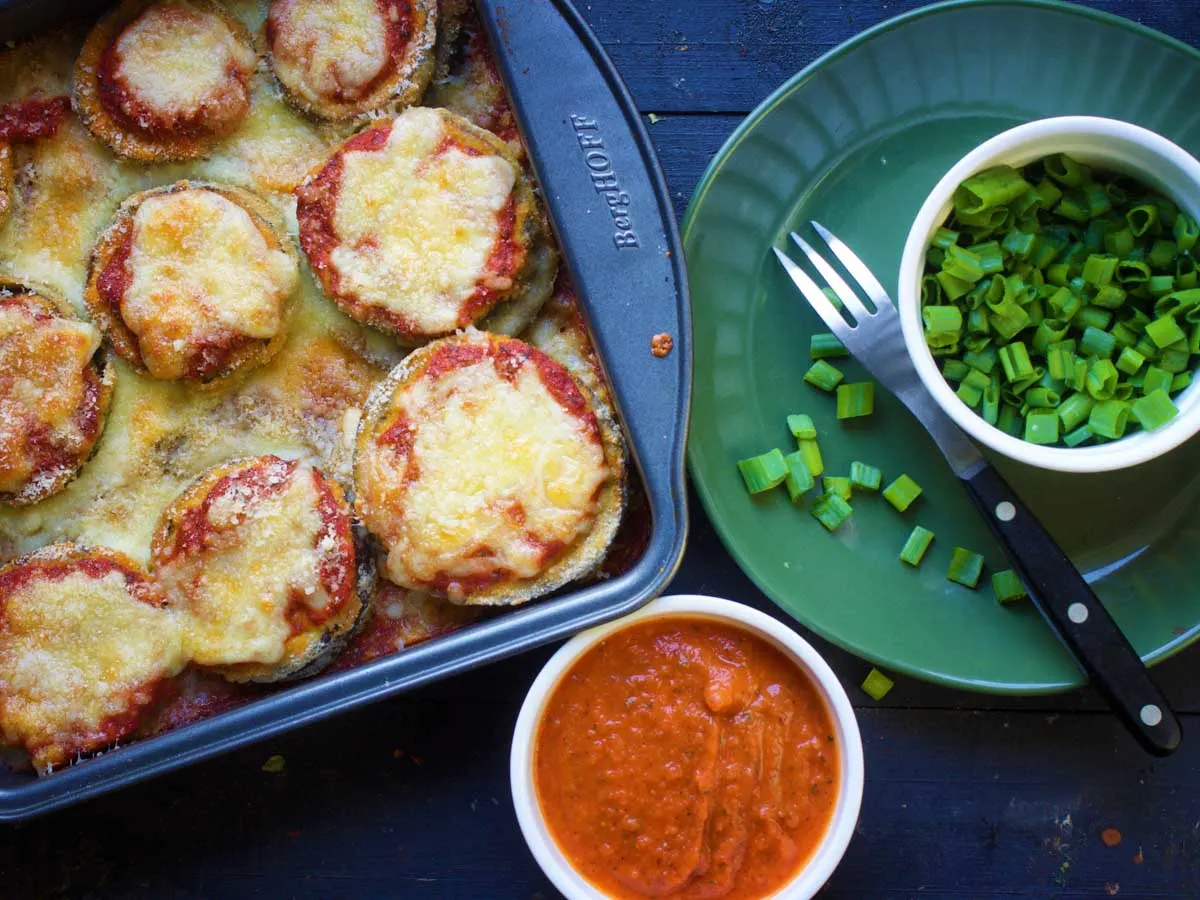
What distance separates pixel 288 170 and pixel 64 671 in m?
0.87

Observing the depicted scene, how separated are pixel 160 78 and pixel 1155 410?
1659 mm

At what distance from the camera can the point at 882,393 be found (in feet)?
6.40

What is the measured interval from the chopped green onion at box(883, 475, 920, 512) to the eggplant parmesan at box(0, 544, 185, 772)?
4.02 feet

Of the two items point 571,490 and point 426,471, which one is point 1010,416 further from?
point 426,471

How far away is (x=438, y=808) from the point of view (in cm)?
209

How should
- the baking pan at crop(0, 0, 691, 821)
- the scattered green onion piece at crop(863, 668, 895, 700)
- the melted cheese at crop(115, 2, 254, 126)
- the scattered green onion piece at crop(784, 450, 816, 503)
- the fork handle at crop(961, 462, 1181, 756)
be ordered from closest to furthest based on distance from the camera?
1. the baking pan at crop(0, 0, 691, 821)
2. the melted cheese at crop(115, 2, 254, 126)
3. the fork handle at crop(961, 462, 1181, 756)
4. the scattered green onion piece at crop(784, 450, 816, 503)
5. the scattered green onion piece at crop(863, 668, 895, 700)

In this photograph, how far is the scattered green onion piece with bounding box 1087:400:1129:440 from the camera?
1.72 metres

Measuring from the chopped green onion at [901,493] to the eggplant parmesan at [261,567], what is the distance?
0.94 m

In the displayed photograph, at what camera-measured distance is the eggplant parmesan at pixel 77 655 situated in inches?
64.6

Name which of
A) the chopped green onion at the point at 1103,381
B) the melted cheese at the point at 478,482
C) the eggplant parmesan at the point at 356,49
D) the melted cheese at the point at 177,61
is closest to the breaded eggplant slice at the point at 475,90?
the eggplant parmesan at the point at 356,49

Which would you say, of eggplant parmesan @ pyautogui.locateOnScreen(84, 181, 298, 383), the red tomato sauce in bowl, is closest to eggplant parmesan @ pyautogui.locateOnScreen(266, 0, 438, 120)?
eggplant parmesan @ pyautogui.locateOnScreen(84, 181, 298, 383)

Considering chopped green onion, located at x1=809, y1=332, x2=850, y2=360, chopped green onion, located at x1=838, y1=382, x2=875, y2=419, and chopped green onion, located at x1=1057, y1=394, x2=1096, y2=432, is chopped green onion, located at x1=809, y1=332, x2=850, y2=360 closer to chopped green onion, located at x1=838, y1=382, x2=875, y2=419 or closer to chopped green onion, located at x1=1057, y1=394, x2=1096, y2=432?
chopped green onion, located at x1=838, y1=382, x2=875, y2=419

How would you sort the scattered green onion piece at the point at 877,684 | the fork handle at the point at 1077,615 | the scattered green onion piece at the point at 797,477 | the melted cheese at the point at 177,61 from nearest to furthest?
the melted cheese at the point at 177,61
the fork handle at the point at 1077,615
the scattered green onion piece at the point at 797,477
the scattered green onion piece at the point at 877,684

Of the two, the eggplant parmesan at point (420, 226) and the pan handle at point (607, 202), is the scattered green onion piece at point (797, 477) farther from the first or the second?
the eggplant parmesan at point (420, 226)
